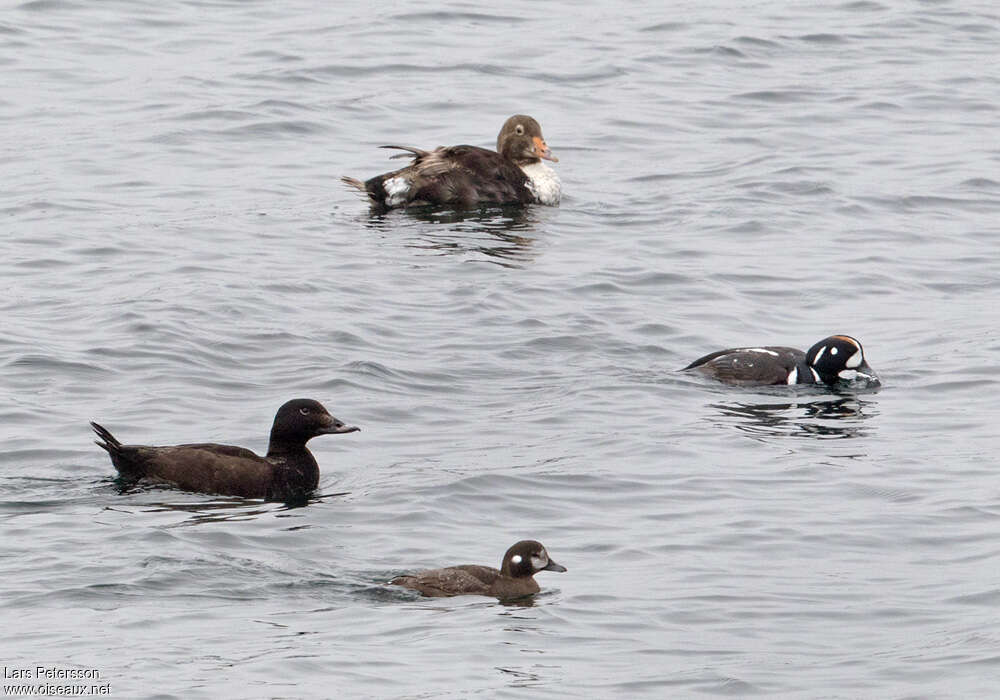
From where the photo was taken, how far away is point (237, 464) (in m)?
11.9

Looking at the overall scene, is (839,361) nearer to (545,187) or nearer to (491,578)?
(491,578)

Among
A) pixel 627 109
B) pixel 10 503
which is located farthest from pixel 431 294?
pixel 627 109

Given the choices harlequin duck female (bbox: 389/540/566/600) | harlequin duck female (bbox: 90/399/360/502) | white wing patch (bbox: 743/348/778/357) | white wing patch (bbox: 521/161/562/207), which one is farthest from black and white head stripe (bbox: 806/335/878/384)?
white wing patch (bbox: 521/161/562/207)

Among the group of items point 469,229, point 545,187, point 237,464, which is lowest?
point 237,464

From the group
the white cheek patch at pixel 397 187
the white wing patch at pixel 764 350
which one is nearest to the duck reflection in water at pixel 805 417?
the white wing patch at pixel 764 350

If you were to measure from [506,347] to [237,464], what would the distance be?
13.8 feet

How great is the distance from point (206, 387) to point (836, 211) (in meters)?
8.91

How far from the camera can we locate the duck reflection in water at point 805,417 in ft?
45.5

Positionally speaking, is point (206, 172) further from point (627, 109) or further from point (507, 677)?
point (507, 677)

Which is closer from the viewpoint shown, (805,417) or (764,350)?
(805,417)

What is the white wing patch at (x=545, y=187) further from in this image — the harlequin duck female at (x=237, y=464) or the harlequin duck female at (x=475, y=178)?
the harlequin duck female at (x=237, y=464)

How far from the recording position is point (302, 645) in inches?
363

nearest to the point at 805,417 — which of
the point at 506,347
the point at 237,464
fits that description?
the point at 506,347

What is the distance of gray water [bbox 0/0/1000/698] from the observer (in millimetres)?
9609
